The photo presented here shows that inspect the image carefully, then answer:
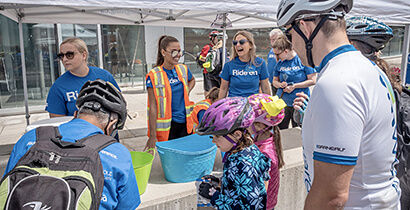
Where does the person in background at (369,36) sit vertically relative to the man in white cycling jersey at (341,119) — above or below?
above

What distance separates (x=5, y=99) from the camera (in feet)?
30.3

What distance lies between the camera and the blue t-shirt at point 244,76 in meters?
4.27

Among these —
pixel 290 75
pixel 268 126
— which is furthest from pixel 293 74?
pixel 268 126

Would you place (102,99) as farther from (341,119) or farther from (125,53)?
(125,53)

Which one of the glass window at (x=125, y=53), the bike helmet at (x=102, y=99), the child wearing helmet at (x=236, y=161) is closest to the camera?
the bike helmet at (x=102, y=99)

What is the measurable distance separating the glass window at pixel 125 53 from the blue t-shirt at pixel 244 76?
8835 mm

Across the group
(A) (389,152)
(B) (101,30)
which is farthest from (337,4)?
(B) (101,30)

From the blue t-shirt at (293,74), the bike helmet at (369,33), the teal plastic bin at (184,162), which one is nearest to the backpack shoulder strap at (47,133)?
the teal plastic bin at (184,162)

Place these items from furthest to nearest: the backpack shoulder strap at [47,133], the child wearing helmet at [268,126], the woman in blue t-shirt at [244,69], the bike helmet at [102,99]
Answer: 1. the woman in blue t-shirt at [244,69]
2. the child wearing helmet at [268,126]
3. the bike helmet at [102,99]
4. the backpack shoulder strap at [47,133]

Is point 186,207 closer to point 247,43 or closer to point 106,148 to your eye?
point 106,148

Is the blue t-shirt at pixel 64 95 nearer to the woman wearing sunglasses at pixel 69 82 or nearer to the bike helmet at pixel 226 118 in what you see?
the woman wearing sunglasses at pixel 69 82

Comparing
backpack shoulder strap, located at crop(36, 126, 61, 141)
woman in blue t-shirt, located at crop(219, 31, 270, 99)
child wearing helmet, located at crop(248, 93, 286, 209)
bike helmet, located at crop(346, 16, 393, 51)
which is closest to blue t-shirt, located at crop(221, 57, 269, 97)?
woman in blue t-shirt, located at crop(219, 31, 270, 99)

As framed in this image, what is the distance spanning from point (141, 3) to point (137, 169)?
155cm

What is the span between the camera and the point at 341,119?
107cm
